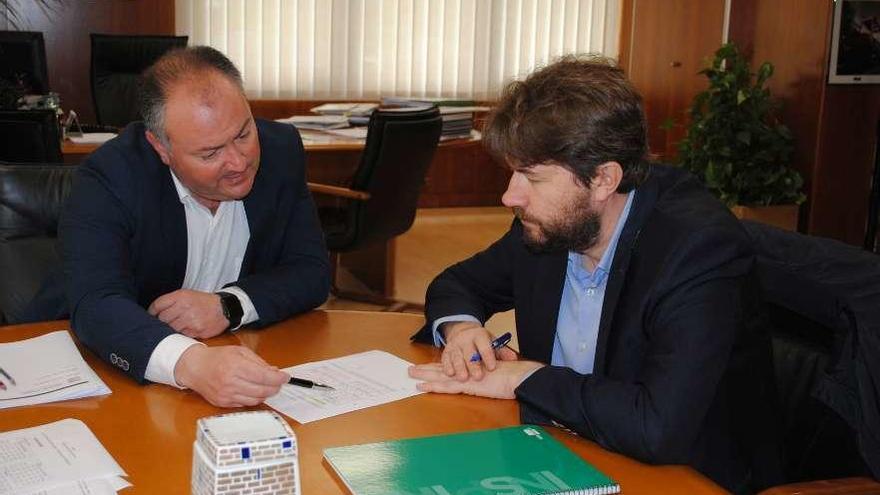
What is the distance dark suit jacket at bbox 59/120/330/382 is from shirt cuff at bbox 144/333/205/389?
0.01 metres

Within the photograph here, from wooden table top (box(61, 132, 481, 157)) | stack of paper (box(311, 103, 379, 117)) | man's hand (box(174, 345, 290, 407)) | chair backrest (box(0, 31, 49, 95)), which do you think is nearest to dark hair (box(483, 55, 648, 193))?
man's hand (box(174, 345, 290, 407))

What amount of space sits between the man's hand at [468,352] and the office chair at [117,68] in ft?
13.9

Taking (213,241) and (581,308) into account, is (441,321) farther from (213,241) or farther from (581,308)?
(213,241)

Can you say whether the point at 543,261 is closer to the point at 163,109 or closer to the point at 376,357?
the point at 376,357

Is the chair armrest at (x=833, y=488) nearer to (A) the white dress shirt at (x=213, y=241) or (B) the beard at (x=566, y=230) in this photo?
(B) the beard at (x=566, y=230)

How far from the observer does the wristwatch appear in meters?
1.91

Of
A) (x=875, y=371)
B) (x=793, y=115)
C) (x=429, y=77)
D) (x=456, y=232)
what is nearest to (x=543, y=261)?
(x=875, y=371)

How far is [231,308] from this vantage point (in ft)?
6.30

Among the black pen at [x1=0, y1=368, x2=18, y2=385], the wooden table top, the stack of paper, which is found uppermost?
the stack of paper

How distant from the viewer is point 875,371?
1415 mm

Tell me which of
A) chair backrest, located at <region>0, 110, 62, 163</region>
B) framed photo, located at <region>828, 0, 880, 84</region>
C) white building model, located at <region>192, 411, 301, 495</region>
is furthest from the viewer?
framed photo, located at <region>828, 0, 880, 84</region>

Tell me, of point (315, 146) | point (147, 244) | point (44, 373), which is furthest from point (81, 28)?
point (44, 373)

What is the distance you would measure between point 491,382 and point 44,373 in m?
0.76

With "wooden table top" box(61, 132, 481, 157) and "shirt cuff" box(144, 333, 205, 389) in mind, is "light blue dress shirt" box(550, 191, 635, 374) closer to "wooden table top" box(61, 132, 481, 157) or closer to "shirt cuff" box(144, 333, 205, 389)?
"shirt cuff" box(144, 333, 205, 389)
